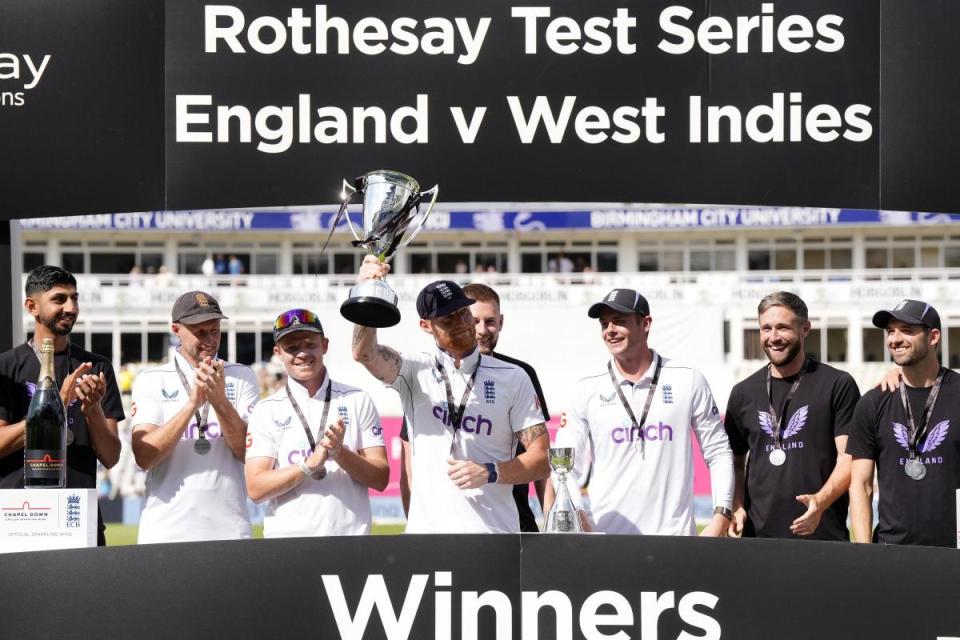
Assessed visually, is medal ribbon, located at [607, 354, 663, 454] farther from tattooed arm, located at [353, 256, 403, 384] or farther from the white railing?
the white railing

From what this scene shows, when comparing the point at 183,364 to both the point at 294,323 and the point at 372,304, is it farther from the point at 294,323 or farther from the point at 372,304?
the point at 372,304

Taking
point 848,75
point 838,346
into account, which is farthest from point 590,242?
point 848,75

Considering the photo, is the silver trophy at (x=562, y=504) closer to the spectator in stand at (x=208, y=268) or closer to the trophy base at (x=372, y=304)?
the trophy base at (x=372, y=304)

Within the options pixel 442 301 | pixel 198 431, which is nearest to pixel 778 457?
pixel 442 301

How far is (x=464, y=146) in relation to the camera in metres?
6.17

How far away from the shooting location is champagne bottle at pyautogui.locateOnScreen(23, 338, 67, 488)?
208 inches

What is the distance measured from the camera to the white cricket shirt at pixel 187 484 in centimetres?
595

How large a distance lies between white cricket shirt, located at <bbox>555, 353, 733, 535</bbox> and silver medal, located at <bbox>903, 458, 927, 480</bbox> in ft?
2.47

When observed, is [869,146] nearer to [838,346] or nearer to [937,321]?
[937,321]

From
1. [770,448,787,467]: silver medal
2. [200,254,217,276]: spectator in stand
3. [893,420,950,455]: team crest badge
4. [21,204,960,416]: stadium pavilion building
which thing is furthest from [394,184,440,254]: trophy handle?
[200,254,217,276]: spectator in stand

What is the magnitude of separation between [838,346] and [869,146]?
130ft

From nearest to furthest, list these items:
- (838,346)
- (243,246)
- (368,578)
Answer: (368,578) → (838,346) → (243,246)

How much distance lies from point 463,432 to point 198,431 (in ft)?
3.96

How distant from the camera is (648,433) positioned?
234 inches
